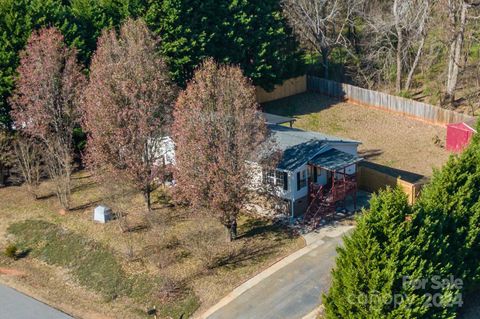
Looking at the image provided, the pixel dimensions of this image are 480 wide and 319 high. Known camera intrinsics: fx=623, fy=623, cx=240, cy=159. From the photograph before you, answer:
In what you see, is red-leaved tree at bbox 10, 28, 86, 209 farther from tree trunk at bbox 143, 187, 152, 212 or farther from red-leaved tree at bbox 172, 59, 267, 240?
red-leaved tree at bbox 172, 59, 267, 240

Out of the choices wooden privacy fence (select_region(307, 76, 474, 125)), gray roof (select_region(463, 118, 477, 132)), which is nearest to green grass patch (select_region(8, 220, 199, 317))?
gray roof (select_region(463, 118, 477, 132))

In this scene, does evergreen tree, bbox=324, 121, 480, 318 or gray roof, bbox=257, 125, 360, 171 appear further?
gray roof, bbox=257, 125, 360, 171

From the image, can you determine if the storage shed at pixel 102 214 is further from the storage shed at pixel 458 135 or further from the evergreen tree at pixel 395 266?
the storage shed at pixel 458 135

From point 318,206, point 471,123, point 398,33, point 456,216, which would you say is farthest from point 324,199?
point 398,33

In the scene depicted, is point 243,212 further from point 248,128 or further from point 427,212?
point 427,212

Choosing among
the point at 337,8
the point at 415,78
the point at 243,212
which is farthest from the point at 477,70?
the point at 243,212
